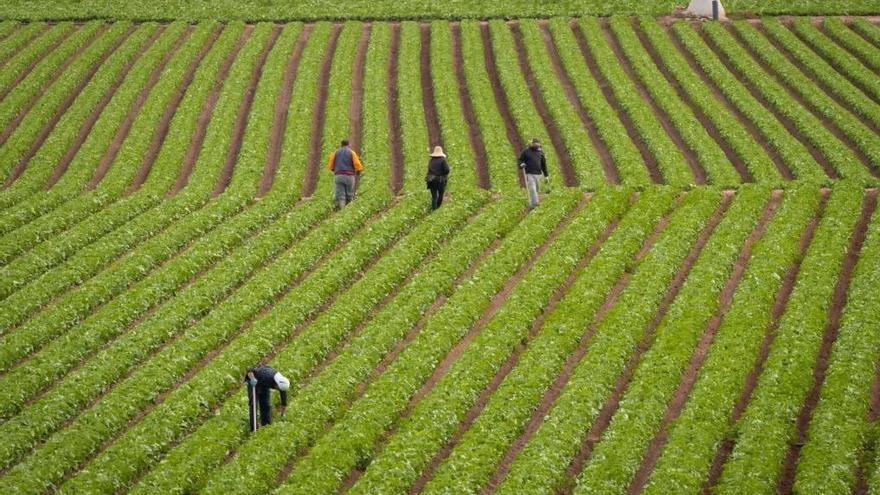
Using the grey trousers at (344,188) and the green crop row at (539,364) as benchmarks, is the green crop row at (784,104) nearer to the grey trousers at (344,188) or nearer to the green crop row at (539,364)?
the green crop row at (539,364)

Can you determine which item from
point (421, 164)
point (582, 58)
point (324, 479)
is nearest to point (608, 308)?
point (324, 479)

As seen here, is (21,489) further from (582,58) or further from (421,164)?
(582,58)

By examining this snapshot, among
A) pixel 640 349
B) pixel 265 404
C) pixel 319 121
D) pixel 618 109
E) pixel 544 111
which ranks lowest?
pixel 265 404

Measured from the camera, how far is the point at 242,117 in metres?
46.4

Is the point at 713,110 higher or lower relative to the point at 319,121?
higher

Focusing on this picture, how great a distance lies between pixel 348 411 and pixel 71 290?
1100 cm

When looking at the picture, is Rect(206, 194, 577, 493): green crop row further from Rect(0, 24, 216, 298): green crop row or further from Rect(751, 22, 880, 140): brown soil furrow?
Rect(751, 22, 880, 140): brown soil furrow

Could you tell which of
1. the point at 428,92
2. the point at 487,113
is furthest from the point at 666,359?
the point at 428,92

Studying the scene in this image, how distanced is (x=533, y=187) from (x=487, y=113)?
11.5 metres

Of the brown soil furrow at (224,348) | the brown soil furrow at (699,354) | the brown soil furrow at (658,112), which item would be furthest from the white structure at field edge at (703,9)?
the brown soil furrow at (224,348)

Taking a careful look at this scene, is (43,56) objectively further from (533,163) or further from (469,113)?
(533,163)

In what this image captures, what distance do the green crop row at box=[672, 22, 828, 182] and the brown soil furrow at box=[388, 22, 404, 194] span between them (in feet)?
44.9

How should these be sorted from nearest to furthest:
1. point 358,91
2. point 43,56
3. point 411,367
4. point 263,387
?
point 263,387 → point 411,367 → point 358,91 → point 43,56

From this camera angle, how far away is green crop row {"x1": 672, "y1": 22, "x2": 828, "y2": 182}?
3831 centimetres
